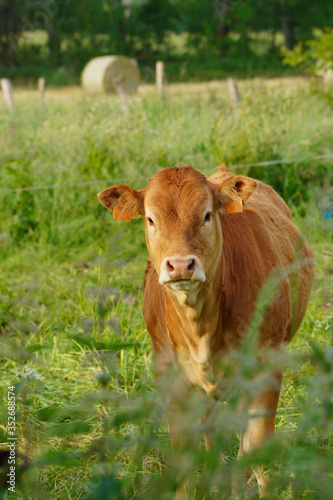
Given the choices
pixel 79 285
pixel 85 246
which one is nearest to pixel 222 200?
pixel 79 285

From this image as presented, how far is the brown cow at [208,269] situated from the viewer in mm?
2475

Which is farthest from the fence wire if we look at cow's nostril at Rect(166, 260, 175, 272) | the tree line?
the tree line

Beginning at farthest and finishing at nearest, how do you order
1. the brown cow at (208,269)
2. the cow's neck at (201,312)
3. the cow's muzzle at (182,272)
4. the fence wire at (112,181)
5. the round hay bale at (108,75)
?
1. the round hay bale at (108,75)
2. the fence wire at (112,181)
3. the cow's neck at (201,312)
4. the brown cow at (208,269)
5. the cow's muzzle at (182,272)

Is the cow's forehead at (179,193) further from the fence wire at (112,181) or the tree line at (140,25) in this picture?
the tree line at (140,25)

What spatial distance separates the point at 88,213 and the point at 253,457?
5.55 meters

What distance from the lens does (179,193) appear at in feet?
8.34

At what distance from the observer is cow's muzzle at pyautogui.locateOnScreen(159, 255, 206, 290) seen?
2203 mm

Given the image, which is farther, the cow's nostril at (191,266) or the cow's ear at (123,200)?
the cow's ear at (123,200)

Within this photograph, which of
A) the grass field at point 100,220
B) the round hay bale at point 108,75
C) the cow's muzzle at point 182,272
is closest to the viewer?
the cow's muzzle at point 182,272

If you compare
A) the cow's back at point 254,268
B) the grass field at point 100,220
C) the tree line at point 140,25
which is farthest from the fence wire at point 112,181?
the tree line at point 140,25

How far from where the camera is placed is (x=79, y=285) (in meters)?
5.00

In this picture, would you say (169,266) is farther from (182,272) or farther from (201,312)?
(201,312)

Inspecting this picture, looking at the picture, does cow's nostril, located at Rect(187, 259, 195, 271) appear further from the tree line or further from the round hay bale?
the tree line

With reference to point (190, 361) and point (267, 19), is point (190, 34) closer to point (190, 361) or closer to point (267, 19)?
point (267, 19)
